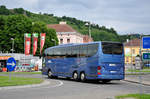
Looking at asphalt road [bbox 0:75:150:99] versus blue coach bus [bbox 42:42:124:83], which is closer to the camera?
asphalt road [bbox 0:75:150:99]

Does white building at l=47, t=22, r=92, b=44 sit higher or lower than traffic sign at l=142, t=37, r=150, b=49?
higher

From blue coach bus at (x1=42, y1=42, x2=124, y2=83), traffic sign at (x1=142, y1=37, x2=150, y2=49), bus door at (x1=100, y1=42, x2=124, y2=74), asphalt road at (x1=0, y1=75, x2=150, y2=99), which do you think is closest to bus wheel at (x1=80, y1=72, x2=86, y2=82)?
blue coach bus at (x1=42, y1=42, x2=124, y2=83)

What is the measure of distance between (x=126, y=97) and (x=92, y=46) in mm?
13575

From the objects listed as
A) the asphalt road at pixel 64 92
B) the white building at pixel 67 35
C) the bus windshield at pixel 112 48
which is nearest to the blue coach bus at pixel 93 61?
the bus windshield at pixel 112 48

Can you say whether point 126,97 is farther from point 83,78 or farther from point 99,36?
point 99,36

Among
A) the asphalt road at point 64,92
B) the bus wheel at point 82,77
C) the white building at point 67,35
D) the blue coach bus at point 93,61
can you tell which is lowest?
the asphalt road at point 64,92

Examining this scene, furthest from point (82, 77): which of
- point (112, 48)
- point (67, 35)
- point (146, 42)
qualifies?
point (67, 35)

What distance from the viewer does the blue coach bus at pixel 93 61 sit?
84.7 feet

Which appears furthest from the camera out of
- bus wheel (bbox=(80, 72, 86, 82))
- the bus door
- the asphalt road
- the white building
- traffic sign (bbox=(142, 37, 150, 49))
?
the white building

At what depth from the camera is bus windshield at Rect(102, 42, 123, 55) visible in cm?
2581

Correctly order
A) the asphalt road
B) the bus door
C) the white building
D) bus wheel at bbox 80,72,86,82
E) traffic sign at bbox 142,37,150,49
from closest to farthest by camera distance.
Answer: traffic sign at bbox 142,37,150,49
the asphalt road
the bus door
bus wheel at bbox 80,72,86,82
the white building

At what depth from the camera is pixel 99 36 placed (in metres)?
173

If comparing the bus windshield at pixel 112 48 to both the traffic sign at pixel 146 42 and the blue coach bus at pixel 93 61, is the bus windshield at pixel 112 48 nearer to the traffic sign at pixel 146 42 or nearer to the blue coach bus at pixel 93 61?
the blue coach bus at pixel 93 61

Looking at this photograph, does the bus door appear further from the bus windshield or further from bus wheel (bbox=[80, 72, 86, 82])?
bus wheel (bbox=[80, 72, 86, 82])
